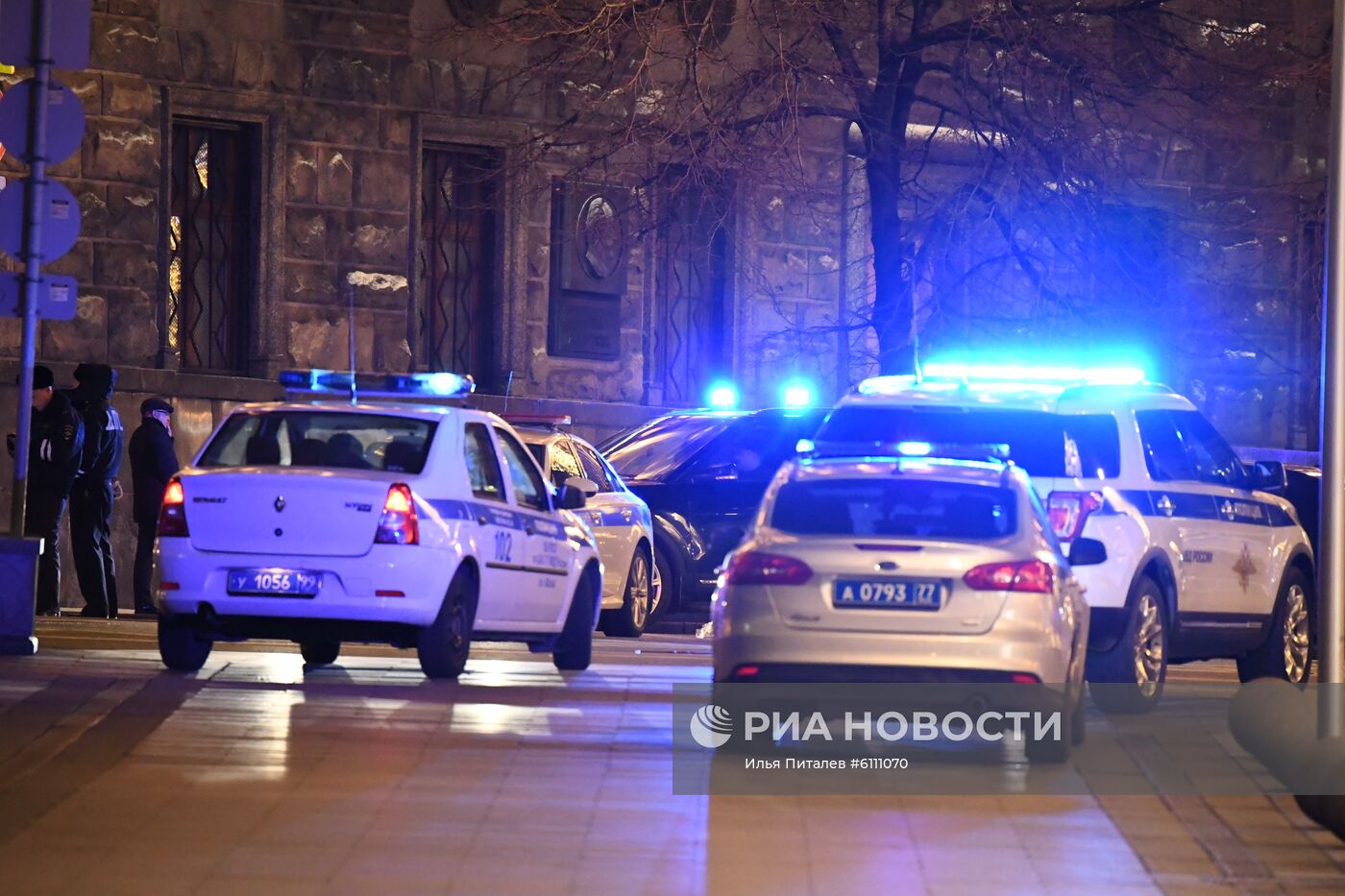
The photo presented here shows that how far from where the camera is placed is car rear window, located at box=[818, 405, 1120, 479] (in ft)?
45.4

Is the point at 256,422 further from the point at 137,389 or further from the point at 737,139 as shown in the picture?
the point at 137,389

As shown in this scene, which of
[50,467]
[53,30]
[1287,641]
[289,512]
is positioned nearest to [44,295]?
[53,30]

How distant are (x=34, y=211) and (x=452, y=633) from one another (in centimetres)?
373

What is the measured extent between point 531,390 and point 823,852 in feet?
59.7

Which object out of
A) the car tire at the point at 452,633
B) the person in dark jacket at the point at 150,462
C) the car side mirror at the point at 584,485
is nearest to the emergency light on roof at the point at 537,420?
the car side mirror at the point at 584,485

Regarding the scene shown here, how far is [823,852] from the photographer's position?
862cm

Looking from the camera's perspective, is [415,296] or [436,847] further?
[415,296]

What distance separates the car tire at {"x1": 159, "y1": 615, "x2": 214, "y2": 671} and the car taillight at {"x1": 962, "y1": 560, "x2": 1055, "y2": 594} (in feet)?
16.7

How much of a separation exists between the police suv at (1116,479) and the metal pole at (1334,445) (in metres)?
2.92

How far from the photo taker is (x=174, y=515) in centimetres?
1418

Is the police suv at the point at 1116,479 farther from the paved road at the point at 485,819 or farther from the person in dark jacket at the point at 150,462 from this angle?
the person in dark jacket at the point at 150,462

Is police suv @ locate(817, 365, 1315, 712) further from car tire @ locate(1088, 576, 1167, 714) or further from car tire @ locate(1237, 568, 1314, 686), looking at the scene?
car tire @ locate(1237, 568, 1314, 686)

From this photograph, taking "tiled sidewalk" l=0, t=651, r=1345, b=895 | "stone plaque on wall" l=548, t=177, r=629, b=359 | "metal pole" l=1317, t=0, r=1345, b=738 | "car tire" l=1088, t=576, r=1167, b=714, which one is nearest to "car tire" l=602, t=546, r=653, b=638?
"car tire" l=1088, t=576, r=1167, b=714

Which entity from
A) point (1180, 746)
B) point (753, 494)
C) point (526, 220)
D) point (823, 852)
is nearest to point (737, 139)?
point (753, 494)
